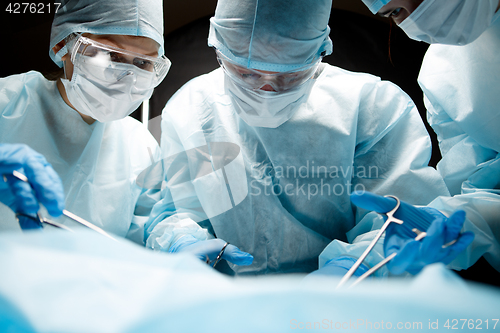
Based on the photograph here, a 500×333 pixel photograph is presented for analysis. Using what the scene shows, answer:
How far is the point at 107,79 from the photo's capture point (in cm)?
118

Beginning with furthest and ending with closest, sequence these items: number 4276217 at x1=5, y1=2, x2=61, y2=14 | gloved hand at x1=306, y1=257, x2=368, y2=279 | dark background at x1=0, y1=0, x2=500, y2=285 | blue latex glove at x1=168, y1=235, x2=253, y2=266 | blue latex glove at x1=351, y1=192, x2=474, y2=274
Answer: dark background at x1=0, y1=0, x2=500, y2=285, number 4276217 at x1=5, y1=2, x2=61, y2=14, blue latex glove at x1=168, y1=235, x2=253, y2=266, gloved hand at x1=306, y1=257, x2=368, y2=279, blue latex glove at x1=351, y1=192, x2=474, y2=274

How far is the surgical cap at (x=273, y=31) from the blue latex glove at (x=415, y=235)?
511 millimetres

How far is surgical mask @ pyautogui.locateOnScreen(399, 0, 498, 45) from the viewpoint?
995 mm

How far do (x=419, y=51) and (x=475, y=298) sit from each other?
1.77 m

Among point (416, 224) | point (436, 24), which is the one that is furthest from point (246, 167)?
point (436, 24)

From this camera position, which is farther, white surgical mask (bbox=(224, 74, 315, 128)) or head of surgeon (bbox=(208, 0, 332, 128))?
white surgical mask (bbox=(224, 74, 315, 128))

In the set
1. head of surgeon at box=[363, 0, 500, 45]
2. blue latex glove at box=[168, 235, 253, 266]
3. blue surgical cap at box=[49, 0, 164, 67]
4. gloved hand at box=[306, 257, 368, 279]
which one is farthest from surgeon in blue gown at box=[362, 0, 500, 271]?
blue surgical cap at box=[49, 0, 164, 67]

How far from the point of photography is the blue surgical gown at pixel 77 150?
121 cm

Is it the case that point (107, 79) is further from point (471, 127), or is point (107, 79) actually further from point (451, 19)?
point (471, 127)

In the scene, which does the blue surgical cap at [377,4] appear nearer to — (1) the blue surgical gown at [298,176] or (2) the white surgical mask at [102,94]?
(1) the blue surgical gown at [298,176]

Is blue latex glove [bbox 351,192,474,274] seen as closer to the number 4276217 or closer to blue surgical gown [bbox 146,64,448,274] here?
blue surgical gown [bbox 146,64,448,274]

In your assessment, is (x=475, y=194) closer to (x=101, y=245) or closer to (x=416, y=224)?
(x=416, y=224)

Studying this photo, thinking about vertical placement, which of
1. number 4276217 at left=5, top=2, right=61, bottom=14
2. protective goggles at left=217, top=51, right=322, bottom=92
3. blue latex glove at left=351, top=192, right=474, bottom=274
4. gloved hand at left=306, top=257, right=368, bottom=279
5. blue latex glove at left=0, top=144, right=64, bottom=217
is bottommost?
gloved hand at left=306, top=257, right=368, bottom=279

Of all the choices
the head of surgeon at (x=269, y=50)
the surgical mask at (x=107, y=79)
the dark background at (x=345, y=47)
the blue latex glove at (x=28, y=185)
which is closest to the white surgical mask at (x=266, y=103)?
the head of surgeon at (x=269, y=50)
